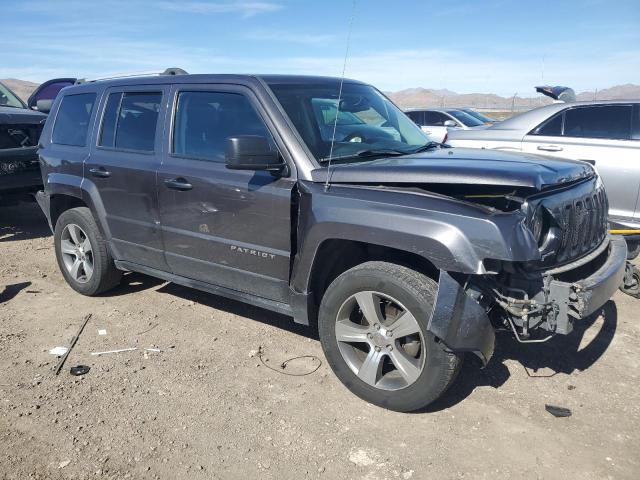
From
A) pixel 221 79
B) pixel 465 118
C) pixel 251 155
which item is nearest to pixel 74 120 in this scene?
pixel 221 79

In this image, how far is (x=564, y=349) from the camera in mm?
4062

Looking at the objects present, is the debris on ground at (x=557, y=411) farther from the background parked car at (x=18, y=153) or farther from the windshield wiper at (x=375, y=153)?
the background parked car at (x=18, y=153)

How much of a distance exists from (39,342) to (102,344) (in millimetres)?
503

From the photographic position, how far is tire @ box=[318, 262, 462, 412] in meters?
3.05

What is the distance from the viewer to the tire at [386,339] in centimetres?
305

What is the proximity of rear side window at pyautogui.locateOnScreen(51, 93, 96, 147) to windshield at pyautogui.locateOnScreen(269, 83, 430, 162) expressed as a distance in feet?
7.03

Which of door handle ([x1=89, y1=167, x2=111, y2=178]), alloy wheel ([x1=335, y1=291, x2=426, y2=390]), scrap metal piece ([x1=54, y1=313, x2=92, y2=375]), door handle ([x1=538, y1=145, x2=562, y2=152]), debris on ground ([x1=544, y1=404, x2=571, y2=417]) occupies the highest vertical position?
door handle ([x1=538, y1=145, x2=562, y2=152])

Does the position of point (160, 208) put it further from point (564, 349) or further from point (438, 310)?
point (564, 349)

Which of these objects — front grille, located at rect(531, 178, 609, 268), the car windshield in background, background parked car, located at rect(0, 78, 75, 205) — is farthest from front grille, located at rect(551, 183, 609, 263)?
the car windshield in background

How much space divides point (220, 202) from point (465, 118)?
11333 millimetres

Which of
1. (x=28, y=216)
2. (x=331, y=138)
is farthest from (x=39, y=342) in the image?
(x=28, y=216)

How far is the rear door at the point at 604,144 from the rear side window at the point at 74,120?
179 inches

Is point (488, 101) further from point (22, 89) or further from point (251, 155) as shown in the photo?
point (251, 155)

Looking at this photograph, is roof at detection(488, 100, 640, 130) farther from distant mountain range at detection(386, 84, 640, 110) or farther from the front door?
distant mountain range at detection(386, 84, 640, 110)
